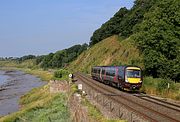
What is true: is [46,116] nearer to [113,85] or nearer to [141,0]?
[113,85]

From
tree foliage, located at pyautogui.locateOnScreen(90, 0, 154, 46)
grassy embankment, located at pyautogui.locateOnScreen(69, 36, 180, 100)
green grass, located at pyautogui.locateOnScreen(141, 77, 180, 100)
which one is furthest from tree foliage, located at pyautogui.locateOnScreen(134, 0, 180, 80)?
tree foliage, located at pyautogui.locateOnScreen(90, 0, 154, 46)

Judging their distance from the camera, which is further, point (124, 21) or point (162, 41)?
point (124, 21)

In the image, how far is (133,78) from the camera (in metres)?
41.2

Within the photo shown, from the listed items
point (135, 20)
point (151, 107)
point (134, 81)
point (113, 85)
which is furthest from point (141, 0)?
point (151, 107)

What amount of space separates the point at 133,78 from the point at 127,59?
4639 cm

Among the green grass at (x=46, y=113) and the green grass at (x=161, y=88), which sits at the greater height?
the green grass at (x=161, y=88)

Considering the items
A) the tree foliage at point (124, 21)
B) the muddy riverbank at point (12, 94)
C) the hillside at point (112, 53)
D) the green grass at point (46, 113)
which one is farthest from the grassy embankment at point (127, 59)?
the muddy riverbank at point (12, 94)

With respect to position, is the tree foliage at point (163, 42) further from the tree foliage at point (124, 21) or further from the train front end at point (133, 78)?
the tree foliage at point (124, 21)

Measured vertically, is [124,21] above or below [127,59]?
above

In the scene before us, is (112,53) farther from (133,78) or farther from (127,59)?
(133,78)

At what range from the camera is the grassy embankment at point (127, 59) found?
37.8m

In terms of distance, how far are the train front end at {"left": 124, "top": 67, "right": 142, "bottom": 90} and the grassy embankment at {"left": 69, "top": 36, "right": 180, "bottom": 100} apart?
4.63 feet

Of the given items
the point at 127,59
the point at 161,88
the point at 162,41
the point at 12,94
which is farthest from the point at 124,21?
the point at 161,88

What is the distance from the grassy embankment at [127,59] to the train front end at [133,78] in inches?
55.6
